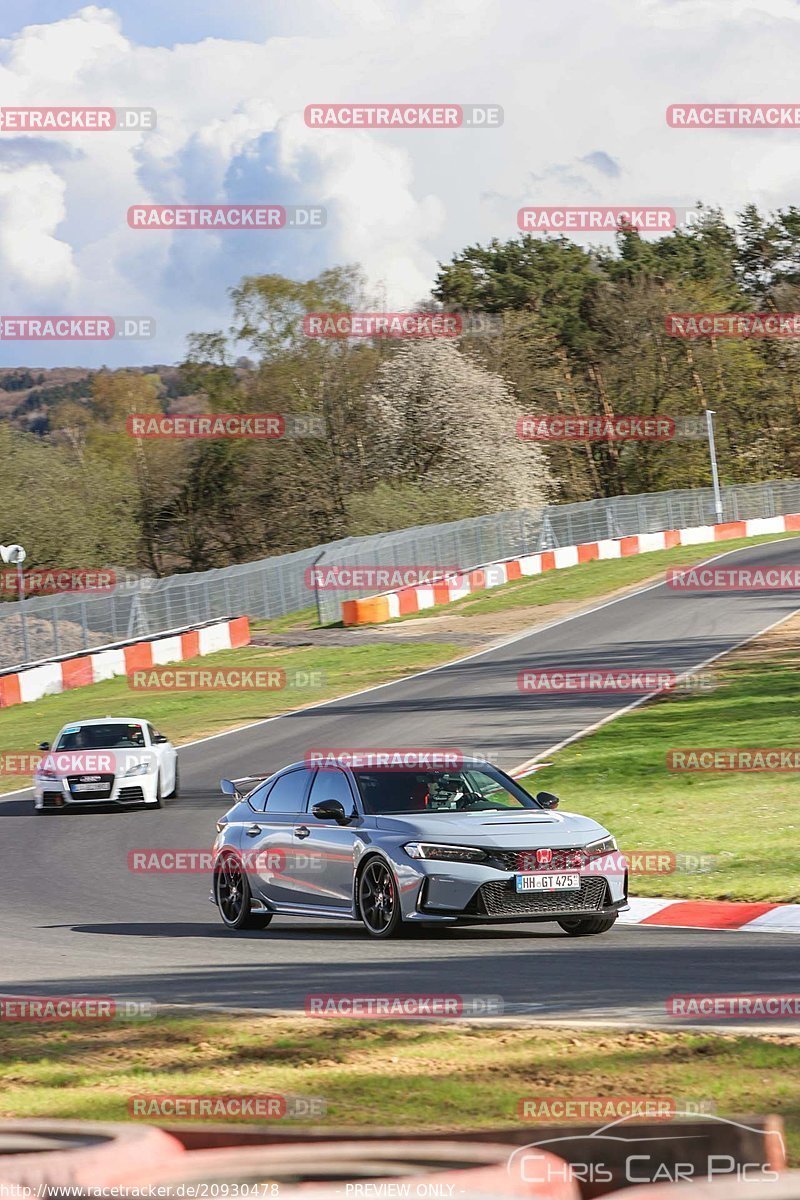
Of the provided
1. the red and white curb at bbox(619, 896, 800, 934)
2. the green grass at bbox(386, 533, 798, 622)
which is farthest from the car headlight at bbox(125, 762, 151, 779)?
the green grass at bbox(386, 533, 798, 622)

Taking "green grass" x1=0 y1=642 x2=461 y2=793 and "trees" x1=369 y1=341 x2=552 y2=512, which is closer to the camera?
"green grass" x1=0 y1=642 x2=461 y2=793

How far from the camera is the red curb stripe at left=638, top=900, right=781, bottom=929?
12906 millimetres

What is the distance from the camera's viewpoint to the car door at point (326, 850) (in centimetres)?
1319

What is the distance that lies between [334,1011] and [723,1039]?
91.5 inches

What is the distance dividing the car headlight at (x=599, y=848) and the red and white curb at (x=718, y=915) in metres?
0.95

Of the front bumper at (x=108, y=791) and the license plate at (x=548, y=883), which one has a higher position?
the license plate at (x=548, y=883)

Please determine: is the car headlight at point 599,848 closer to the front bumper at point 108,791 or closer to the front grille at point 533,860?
the front grille at point 533,860

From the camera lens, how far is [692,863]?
52.0 ft

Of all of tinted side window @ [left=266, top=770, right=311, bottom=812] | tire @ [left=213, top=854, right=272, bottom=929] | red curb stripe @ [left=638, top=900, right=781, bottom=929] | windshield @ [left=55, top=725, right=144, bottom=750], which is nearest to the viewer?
red curb stripe @ [left=638, top=900, right=781, bottom=929]

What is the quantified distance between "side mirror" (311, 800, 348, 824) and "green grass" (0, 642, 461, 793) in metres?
16.2

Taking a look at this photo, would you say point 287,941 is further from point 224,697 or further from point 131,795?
point 224,697

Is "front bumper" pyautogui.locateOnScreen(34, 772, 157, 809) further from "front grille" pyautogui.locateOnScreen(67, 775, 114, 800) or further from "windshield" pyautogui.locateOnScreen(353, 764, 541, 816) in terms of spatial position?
"windshield" pyautogui.locateOnScreen(353, 764, 541, 816)

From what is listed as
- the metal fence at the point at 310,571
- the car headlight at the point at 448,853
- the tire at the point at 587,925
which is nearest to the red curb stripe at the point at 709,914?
the tire at the point at 587,925

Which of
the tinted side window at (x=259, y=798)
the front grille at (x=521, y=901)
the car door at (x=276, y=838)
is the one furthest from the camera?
the tinted side window at (x=259, y=798)
